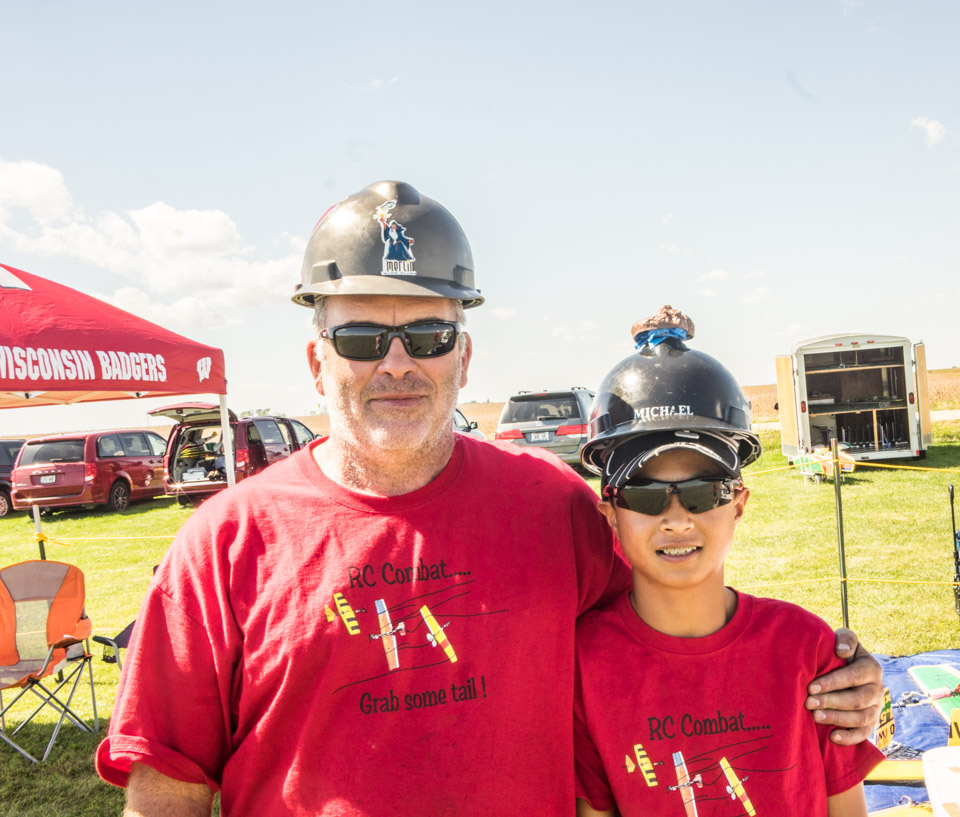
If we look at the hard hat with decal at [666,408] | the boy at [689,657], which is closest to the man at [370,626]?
the boy at [689,657]

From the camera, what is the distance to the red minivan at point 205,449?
14.9 metres

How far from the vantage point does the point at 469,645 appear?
172cm

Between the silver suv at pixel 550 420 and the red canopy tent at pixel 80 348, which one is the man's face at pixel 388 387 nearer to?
the red canopy tent at pixel 80 348

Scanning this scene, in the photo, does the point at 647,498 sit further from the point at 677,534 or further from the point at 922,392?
the point at 922,392

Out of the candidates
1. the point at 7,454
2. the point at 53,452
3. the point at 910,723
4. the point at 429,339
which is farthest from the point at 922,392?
the point at 7,454

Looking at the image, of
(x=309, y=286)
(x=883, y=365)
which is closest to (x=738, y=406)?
(x=309, y=286)

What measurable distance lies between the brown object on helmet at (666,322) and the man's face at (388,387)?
582 mm

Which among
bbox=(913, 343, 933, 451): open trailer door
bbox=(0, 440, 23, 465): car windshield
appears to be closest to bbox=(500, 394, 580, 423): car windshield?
bbox=(913, 343, 933, 451): open trailer door

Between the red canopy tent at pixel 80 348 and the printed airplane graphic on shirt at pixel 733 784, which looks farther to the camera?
the red canopy tent at pixel 80 348

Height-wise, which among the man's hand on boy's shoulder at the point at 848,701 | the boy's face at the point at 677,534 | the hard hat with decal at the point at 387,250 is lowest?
the man's hand on boy's shoulder at the point at 848,701

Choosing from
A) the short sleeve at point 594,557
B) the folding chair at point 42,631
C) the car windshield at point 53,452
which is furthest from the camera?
the car windshield at point 53,452

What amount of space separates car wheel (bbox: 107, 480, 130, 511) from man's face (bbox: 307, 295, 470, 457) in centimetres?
1599

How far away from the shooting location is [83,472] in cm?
1534

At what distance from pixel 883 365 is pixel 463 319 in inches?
572
